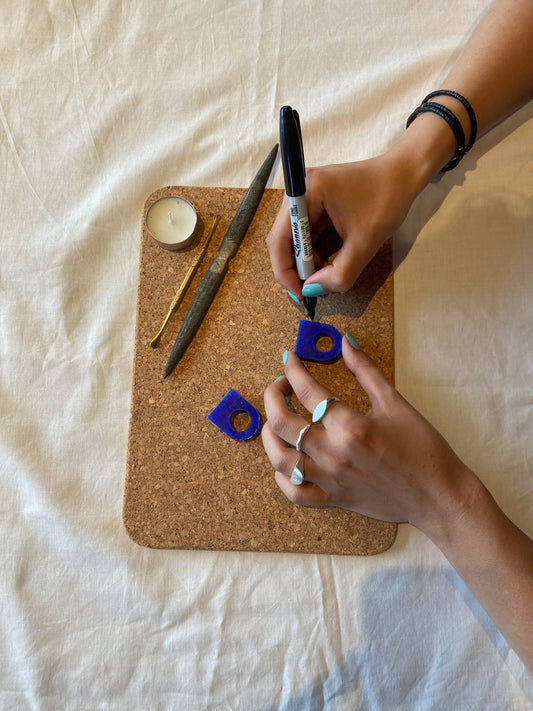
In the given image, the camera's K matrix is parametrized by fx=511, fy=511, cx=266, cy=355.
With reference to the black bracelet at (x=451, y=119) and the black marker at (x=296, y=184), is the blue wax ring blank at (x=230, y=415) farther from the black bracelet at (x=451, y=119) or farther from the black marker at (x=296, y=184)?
the black bracelet at (x=451, y=119)

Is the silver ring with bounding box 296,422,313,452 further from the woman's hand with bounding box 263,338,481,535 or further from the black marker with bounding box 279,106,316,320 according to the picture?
the black marker with bounding box 279,106,316,320

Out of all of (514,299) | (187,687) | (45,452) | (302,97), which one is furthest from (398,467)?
(302,97)

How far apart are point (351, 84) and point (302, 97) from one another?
10cm

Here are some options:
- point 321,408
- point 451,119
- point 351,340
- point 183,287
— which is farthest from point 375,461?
point 451,119

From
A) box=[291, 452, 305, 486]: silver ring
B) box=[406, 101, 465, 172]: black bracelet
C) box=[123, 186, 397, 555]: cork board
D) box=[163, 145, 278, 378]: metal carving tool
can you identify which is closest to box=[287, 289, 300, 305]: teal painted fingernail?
box=[123, 186, 397, 555]: cork board

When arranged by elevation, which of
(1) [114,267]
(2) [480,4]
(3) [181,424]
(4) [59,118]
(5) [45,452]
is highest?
(2) [480,4]

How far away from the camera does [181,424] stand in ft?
2.98

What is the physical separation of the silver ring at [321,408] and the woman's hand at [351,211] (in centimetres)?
18

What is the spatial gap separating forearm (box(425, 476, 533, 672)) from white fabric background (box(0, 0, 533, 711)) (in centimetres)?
10

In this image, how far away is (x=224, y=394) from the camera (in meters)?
0.91


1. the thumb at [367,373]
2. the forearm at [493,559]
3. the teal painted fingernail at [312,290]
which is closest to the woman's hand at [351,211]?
the teal painted fingernail at [312,290]

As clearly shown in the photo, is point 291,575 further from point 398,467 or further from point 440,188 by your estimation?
point 440,188

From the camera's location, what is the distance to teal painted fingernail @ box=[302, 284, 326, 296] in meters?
0.84

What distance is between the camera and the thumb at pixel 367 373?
32.5 inches
